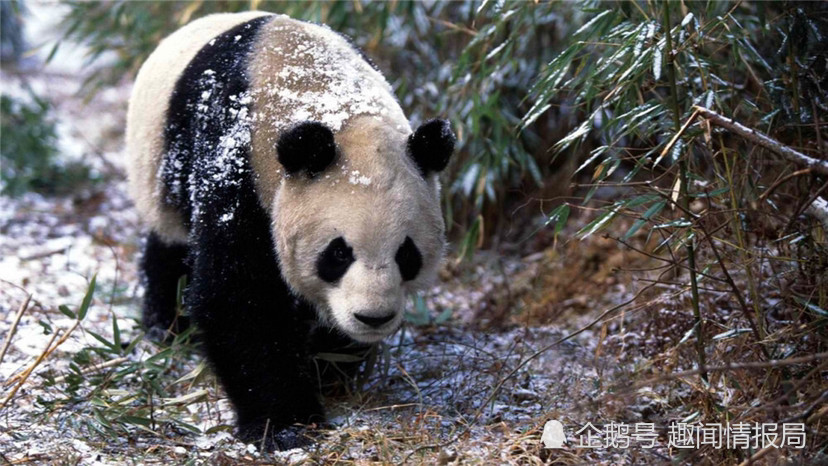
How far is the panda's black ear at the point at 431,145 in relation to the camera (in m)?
2.80

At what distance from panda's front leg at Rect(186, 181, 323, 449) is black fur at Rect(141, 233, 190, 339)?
0.91 metres

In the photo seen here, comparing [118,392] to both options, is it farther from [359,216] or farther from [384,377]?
[359,216]

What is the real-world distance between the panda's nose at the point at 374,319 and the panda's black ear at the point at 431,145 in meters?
0.54

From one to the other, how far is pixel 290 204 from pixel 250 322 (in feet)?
1.52

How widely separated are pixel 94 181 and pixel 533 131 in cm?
360

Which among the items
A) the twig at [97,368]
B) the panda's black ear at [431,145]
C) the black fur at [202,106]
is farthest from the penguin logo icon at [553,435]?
the twig at [97,368]

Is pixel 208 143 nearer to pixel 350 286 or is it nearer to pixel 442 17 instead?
pixel 350 286

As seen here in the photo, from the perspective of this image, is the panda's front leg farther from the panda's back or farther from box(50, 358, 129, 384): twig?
box(50, 358, 129, 384): twig

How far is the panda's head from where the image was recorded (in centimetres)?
265

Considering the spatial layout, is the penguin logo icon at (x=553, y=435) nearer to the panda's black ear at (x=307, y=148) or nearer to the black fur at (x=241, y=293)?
the black fur at (x=241, y=293)

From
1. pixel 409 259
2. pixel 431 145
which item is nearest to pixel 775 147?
pixel 431 145

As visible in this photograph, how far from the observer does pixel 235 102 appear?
301cm

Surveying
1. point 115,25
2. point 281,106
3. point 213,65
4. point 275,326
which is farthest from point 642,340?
point 115,25

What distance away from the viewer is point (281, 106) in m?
2.96
